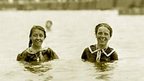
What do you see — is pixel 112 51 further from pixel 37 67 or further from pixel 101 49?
pixel 37 67

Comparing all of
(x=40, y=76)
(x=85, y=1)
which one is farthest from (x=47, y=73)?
(x=85, y=1)

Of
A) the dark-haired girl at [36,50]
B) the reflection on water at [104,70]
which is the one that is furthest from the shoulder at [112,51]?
the dark-haired girl at [36,50]

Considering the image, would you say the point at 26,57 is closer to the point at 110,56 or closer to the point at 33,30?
the point at 33,30

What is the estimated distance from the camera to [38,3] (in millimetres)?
108438

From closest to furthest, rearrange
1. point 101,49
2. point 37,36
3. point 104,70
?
point 104,70 → point 37,36 → point 101,49

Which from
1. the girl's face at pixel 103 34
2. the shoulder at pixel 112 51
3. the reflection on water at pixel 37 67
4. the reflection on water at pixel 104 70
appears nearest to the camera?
the reflection on water at pixel 104 70

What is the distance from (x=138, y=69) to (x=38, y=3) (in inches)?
3807

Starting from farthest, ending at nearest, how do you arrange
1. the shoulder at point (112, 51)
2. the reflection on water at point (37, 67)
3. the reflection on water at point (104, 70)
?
the shoulder at point (112, 51)
the reflection on water at point (37, 67)
the reflection on water at point (104, 70)

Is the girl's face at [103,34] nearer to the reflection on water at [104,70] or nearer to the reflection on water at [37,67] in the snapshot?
the reflection on water at [104,70]

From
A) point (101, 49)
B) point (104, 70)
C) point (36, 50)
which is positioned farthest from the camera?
point (36, 50)

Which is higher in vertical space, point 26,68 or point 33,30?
point 33,30

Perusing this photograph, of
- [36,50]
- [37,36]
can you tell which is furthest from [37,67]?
[37,36]

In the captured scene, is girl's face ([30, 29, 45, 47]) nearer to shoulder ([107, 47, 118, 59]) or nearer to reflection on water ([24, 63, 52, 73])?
reflection on water ([24, 63, 52, 73])

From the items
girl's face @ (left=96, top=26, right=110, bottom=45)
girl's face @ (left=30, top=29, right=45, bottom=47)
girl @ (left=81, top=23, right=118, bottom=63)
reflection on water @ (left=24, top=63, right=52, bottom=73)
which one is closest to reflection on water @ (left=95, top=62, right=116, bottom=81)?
girl @ (left=81, top=23, right=118, bottom=63)
